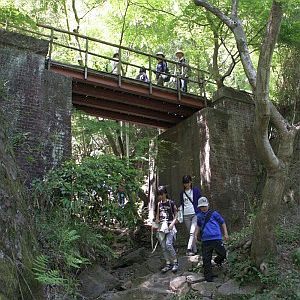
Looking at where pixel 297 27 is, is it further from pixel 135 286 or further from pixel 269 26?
pixel 135 286

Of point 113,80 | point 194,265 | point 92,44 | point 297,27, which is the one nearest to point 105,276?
point 194,265

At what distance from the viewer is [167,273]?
816cm

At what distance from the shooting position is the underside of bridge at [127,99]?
11961mm

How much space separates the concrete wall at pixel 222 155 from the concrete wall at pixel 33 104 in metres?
4.47

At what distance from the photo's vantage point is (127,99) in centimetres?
1297

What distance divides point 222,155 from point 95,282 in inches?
254

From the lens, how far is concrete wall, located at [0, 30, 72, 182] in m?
9.84

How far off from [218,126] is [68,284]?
26.7 ft

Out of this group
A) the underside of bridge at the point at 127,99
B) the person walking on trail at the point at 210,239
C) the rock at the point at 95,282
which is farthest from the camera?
the underside of bridge at the point at 127,99

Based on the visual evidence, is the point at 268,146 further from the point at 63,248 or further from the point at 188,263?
the point at 63,248

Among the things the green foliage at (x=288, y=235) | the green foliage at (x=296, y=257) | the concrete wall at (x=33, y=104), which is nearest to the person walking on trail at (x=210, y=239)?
the green foliage at (x=296, y=257)

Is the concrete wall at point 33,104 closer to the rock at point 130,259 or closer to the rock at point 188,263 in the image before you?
the rock at point 130,259

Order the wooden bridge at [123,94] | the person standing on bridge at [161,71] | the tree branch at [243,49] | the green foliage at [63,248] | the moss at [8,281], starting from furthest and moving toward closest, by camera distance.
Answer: the person standing on bridge at [161,71], the wooden bridge at [123,94], the tree branch at [243,49], the green foliage at [63,248], the moss at [8,281]

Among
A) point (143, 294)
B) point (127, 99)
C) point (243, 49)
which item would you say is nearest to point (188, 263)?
point (143, 294)
